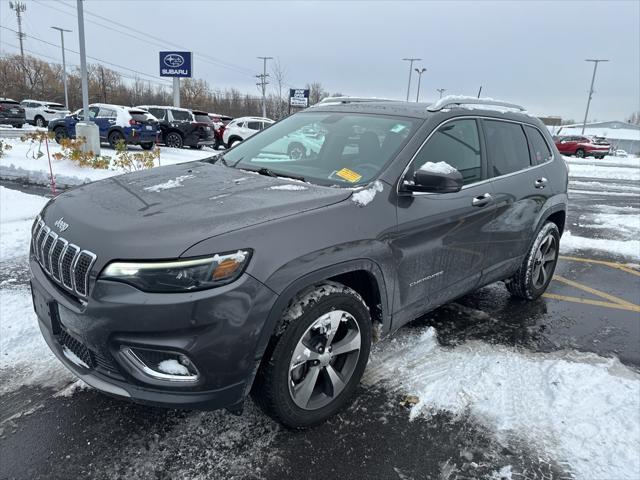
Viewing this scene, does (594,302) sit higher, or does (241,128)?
(241,128)

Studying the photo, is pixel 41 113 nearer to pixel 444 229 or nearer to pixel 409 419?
pixel 444 229

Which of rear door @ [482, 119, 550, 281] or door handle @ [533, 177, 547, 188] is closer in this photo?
rear door @ [482, 119, 550, 281]

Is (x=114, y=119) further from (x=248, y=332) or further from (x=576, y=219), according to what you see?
(x=248, y=332)

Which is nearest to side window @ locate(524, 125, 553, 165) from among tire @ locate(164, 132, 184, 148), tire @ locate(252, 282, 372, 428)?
tire @ locate(252, 282, 372, 428)

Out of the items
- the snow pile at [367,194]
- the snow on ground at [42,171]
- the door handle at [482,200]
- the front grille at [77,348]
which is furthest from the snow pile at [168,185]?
the snow on ground at [42,171]

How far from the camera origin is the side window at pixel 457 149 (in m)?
3.10

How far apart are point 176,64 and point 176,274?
2583 centimetres

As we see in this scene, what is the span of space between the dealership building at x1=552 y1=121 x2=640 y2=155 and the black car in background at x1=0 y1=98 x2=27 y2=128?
1855 inches

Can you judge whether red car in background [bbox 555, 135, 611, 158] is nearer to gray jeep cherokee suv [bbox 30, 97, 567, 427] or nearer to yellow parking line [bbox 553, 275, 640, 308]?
yellow parking line [bbox 553, 275, 640, 308]

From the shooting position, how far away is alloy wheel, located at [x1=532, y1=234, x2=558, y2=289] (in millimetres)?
4562

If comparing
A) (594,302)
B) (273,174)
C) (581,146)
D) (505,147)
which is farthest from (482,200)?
(581,146)

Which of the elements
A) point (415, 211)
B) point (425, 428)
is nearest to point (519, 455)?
point (425, 428)

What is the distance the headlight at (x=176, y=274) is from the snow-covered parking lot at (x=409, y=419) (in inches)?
38.6

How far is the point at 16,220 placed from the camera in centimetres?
649
